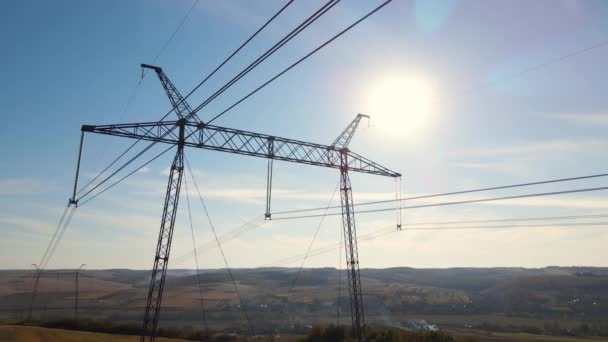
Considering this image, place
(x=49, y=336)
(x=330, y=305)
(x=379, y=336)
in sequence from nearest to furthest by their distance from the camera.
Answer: (x=49, y=336)
(x=379, y=336)
(x=330, y=305)

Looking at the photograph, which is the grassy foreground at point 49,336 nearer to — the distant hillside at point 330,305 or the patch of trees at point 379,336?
the patch of trees at point 379,336

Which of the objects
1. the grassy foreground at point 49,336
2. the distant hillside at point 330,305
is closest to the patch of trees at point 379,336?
the grassy foreground at point 49,336

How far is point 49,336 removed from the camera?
40.1 metres

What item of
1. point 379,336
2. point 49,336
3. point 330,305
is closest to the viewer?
point 49,336

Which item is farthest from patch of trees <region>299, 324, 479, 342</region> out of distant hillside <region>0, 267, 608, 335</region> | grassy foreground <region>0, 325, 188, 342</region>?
distant hillside <region>0, 267, 608, 335</region>

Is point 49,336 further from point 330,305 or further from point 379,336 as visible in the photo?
point 330,305

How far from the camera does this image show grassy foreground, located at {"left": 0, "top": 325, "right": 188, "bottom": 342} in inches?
1451

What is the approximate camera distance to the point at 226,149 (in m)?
28.0

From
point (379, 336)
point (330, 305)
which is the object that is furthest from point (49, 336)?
point (330, 305)

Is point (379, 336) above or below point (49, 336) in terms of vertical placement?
above

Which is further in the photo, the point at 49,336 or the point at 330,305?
the point at 330,305

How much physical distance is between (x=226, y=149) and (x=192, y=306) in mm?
96173

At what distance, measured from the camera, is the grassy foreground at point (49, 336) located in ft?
121

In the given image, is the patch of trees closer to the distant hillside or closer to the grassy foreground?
the grassy foreground
